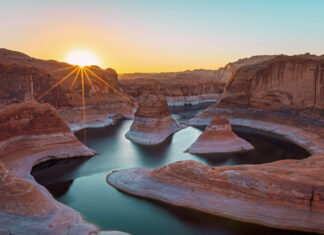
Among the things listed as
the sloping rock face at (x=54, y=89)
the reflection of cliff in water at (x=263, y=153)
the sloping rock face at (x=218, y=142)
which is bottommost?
the reflection of cliff in water at (x=263, y=153)

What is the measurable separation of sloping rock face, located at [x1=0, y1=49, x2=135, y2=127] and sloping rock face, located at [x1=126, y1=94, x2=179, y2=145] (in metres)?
13.4

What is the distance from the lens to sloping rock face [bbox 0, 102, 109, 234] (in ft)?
27.7

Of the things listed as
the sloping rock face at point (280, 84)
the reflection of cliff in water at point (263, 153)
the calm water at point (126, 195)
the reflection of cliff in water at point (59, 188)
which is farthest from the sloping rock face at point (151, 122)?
the sloping rock face at point (280, 84)

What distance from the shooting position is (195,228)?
912 cm

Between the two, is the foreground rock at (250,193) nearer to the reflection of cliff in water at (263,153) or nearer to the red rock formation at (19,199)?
the red rock formation at (19,199)

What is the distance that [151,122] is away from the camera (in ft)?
79.0

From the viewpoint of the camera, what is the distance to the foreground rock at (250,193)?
8.63 m

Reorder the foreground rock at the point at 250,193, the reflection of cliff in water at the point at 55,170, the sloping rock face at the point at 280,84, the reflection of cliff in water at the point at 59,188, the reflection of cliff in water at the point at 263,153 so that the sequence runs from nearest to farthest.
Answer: the foreground rock at the point at 250,193
the reflection of cliff in water at the point at 59,188
the reflection of cliff in water at the point at 55,170
the reflection of cliff in water at the point at 263,153
the sloping rock face at the point at 280,84

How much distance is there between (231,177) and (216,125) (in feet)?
33.6

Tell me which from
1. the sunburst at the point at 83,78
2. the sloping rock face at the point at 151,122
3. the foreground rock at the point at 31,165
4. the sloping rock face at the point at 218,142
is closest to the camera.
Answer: the foreground rock at the point at 31,165

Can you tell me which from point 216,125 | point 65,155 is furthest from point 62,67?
point 216,125

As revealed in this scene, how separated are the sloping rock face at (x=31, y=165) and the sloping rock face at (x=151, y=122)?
249 inches

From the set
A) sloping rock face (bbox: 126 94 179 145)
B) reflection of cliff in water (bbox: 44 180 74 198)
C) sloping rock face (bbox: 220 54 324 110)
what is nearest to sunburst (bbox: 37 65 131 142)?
sloping rock face (bbox: 126 94 179 145)

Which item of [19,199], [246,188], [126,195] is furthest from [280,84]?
[19,199]
